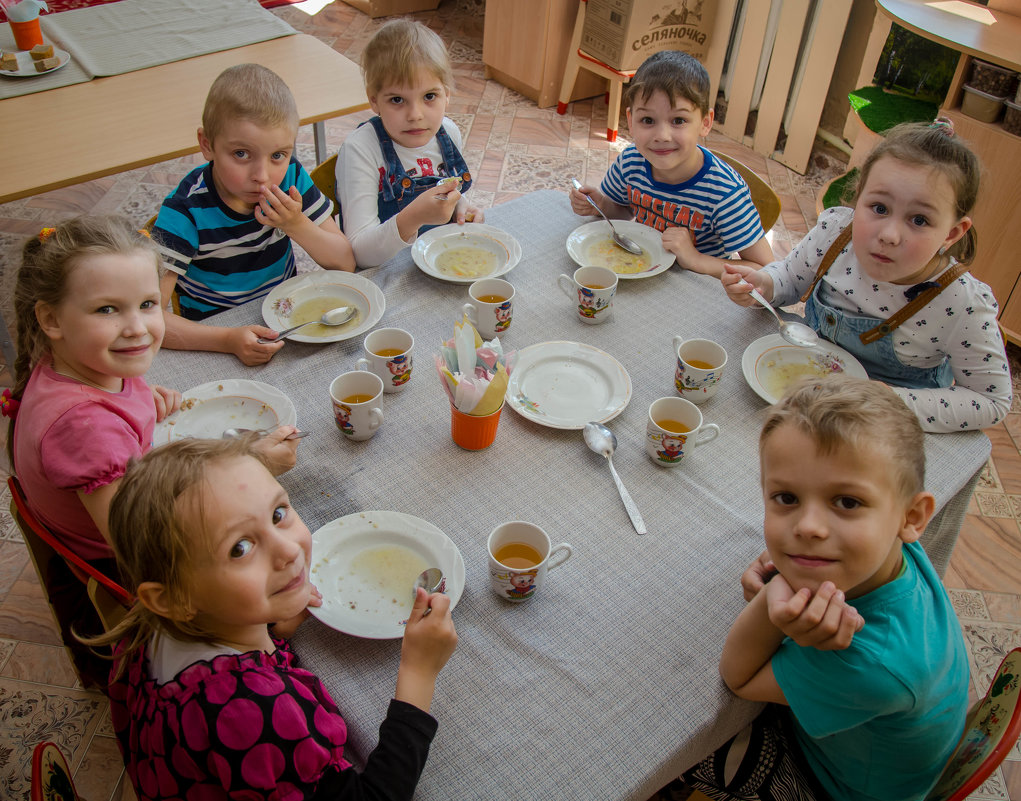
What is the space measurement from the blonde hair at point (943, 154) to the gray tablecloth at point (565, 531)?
0.44 m

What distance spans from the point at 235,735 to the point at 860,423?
2.87 ft

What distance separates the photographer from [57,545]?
3.72ft

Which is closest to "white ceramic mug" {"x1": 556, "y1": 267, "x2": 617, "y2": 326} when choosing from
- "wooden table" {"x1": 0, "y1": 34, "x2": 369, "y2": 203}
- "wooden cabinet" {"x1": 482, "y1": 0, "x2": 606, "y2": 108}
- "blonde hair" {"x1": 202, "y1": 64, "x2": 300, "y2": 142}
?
"blonde hair" {"x1": 202, "y1": 64, "x2": 300, "y2": 142}

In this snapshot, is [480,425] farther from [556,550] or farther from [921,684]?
[921,684]

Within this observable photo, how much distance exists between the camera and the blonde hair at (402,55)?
188cm

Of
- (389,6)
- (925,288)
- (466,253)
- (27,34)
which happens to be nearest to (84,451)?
(466,253)

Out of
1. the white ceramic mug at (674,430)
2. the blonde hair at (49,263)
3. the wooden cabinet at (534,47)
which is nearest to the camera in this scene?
the blonde hair at (49,263)

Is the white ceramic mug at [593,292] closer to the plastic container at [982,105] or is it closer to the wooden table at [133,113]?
the wooden table at [133,113]

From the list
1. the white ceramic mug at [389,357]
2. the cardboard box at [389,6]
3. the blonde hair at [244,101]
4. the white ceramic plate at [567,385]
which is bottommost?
the cardboard box at [389,6]

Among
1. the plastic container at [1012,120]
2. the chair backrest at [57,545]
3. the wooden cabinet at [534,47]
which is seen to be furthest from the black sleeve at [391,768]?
the wooden cabinet at [534,47]

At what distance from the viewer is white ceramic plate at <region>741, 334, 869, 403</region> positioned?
5.16ft

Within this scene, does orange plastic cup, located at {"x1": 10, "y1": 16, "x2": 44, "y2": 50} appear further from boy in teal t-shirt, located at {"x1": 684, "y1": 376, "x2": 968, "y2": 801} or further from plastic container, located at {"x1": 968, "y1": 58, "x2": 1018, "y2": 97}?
plastic container, located at {"x1": 968, "y1": 58, "x2": 1018, "y2": 97}

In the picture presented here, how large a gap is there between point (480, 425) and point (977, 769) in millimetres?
870

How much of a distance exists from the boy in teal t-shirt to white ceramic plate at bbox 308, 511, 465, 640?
0.46 m
